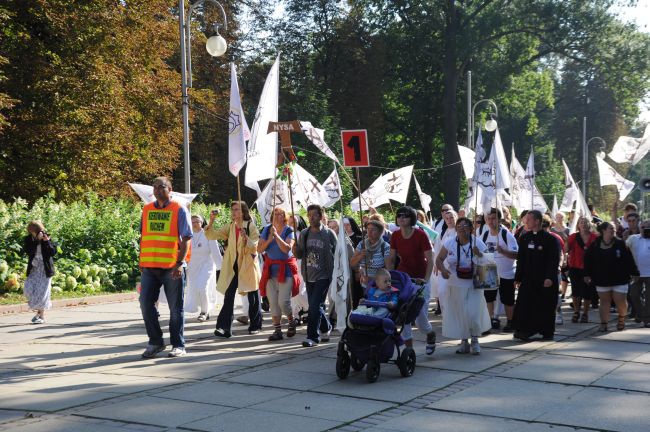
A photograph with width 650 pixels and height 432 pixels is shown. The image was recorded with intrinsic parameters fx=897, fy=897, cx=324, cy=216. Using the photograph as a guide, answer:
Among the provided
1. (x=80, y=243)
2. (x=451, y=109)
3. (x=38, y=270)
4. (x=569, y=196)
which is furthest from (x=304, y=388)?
(x=451, y=109)

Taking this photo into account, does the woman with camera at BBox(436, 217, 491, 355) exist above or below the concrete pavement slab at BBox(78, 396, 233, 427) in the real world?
above

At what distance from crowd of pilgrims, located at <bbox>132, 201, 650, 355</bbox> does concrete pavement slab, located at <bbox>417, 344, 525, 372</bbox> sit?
0.19 metres

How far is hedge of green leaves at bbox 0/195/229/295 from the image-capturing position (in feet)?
59.2

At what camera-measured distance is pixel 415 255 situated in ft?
33.6

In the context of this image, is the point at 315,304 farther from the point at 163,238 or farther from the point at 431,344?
the point at 163,238

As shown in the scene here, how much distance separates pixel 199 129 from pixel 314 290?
96.5 feet

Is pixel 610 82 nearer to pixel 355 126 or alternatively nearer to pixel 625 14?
pixel 625 14

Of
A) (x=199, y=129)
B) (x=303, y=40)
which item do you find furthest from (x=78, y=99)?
(x=303, y=40)

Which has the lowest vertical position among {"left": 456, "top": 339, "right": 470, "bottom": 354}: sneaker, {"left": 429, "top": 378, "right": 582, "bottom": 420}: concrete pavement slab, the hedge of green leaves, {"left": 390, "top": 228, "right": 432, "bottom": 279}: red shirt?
{"left": 429, "top": 378, "right": 582, "bottom": 420}: concrete pavement slab

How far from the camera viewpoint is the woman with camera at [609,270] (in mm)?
13226

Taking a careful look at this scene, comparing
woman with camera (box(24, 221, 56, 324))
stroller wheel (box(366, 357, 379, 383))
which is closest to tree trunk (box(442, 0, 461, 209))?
woman with camera (box(24, 221, 56, 324))

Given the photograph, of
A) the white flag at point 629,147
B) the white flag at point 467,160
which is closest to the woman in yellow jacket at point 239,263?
the white flag at point 467,160

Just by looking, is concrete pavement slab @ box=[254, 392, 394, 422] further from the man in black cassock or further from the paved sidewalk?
the man in black cassock

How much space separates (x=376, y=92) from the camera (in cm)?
4769
